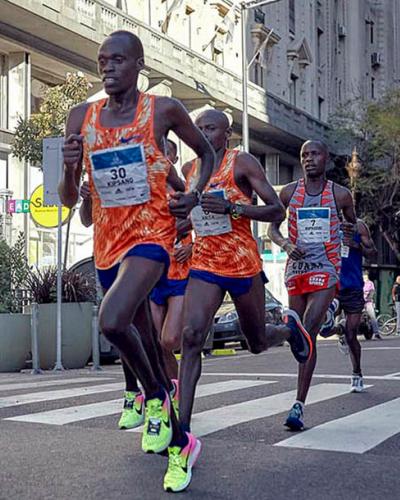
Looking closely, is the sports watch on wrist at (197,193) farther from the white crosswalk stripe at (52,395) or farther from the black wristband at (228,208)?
the white crosswalk stripe at (52,395)

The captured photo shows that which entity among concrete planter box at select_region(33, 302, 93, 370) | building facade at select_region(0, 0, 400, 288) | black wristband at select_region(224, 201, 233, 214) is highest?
building facade at select_region(0, 0, 400, 288)

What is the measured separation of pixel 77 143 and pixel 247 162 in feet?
5.08

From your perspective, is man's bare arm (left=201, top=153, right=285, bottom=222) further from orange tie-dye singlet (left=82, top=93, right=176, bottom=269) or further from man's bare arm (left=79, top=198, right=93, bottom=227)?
orange tie-dye singlet (left=82, top=93, right=176, bottom=269)

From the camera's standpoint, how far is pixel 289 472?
5293 mm

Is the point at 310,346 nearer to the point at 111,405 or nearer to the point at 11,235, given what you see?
the point at 111,405

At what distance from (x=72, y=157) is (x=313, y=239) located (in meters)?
2.95

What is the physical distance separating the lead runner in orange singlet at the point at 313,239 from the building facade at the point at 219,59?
50.2 feet

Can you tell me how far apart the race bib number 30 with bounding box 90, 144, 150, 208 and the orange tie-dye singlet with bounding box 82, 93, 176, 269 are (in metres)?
0.03

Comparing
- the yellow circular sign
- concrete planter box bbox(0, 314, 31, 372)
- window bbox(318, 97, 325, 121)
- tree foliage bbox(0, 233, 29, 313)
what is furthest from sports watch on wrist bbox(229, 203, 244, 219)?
window bbox(318, 97, 325, 121)

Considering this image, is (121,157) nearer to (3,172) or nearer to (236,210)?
(236,210)

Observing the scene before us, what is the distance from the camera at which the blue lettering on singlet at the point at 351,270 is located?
9.91 meters

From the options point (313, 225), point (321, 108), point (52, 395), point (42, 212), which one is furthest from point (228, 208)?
point (321, 108)

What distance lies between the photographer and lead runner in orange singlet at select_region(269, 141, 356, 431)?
751cm

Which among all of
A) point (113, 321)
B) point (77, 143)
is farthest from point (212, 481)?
point (77, 143)
